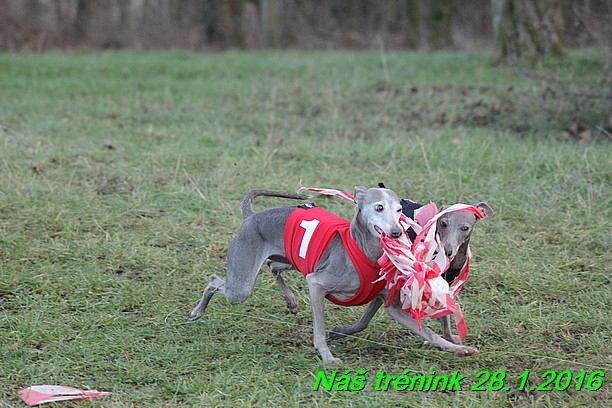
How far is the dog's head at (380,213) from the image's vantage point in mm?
4363

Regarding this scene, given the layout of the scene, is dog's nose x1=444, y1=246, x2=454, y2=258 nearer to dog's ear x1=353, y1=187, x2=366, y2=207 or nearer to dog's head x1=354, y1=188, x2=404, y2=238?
dog's head x1=354, y1=188, x2=404, y2=238

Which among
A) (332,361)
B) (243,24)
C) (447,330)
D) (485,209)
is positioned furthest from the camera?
(243,24)

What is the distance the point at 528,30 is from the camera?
44.0ft

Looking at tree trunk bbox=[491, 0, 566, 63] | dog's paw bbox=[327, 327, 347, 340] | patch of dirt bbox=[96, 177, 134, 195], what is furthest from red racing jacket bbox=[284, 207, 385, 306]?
tree trunk bbox=[491, 0, 566, 63]

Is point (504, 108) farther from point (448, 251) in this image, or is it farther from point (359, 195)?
point (359, 195)

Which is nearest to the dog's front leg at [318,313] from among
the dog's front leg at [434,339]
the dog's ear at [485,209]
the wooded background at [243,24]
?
the dog's front leg at [434,339]

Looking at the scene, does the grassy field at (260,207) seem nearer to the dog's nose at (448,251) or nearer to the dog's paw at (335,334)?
the dog's paw at (335,334)

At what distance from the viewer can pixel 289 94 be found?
11859 mm

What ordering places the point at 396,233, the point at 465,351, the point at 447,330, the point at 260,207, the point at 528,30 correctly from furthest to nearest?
1. the point at 528,30
2. the point at 260,207
3. the point at 447,330
4. the point at 465,351
5. the point at 396,233

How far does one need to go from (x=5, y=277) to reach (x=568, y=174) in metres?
4.76

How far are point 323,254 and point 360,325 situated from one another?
1.67ft

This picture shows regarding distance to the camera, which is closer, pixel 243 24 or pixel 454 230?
pixel 454 230

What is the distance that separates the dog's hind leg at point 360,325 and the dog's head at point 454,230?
0.49m

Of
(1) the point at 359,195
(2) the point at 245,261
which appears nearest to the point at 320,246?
(1) the point at 359,195
